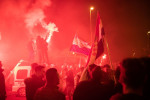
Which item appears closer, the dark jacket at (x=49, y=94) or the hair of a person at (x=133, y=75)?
the hair of a person at (x=133, y=75)

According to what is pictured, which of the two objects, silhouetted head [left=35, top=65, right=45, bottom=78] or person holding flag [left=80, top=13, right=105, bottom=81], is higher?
person holding flag [left=80, top=13, right=105, bottom=81]

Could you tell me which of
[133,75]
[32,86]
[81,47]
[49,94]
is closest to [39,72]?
[32,86]

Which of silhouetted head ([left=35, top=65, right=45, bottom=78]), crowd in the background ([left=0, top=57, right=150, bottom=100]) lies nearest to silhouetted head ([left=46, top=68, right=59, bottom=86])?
crowd in the background ([left=0, top=57, right=150, bottom=100])

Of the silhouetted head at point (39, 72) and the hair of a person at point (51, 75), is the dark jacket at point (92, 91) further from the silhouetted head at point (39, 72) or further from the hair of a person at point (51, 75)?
the silhouetted head at point (39, 72)

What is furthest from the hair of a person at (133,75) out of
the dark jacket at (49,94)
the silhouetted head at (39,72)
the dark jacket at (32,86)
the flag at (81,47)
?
the flag at (81,47)

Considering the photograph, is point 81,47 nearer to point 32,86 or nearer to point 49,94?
point 32,86

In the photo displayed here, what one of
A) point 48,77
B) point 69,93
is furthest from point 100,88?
point 69,93

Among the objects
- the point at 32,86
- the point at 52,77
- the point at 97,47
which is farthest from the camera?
the point at 97,47

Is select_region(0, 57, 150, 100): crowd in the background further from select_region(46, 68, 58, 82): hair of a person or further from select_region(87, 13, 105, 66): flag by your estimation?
select_region(87, 13, 105, 66): flag

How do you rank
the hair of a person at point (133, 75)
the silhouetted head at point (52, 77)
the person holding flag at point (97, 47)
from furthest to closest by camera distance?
1. the person holding flag at point (97, 47)
2. the silhouetted head at point (52, 77)
3. the hair of a person at point (133, 75)

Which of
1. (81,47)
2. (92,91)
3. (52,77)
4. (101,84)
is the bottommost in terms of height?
(92,91)

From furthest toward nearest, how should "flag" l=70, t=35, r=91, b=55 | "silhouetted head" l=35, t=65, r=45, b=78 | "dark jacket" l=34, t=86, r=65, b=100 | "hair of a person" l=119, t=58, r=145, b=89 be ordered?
"flag" l=70, t=35, r=91, b=55 → "silhouetted head" l=35, t=65, r=45, b=78 → "dark jacket" l=34, t=86, r=65, b=100 → "hair of a person" l=119, t=58, r=145, b=89

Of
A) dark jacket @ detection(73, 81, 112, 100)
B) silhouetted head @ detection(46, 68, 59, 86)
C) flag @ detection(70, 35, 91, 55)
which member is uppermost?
flag @ detection(70, 35, 91, 55)

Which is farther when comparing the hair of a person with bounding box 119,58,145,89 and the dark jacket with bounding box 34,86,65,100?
the dark jacket with bounding box 34,86,65,100
